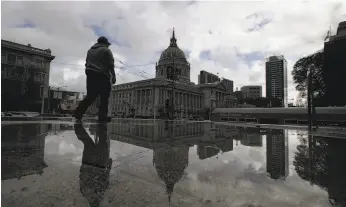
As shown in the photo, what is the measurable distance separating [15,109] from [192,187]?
48.9 metres

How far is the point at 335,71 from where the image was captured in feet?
117

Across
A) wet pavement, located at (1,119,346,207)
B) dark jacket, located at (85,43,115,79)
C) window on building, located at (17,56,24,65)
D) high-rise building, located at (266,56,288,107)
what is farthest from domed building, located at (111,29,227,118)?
wet pavement, located at (1,119,346,207)

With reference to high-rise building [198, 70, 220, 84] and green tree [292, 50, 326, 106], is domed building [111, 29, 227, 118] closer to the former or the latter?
high-rise building [198, 70, 220, 84]

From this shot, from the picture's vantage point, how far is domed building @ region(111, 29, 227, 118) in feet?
262

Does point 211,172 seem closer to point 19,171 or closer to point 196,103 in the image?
point 19,171

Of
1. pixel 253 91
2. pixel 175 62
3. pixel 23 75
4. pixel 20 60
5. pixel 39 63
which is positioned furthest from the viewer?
pixel 253 91

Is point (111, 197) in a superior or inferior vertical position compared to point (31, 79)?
inferior

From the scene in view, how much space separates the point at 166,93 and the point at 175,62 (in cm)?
2067

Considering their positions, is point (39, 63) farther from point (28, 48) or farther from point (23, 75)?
point (23, 75)

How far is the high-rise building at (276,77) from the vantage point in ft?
359

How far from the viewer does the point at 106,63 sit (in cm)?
1290

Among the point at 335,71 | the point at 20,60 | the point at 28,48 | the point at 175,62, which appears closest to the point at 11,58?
the point at 20,60

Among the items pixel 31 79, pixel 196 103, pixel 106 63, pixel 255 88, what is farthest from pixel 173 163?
pixel 255 88

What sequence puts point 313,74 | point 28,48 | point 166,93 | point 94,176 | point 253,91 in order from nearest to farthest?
1. point 94,176
2. point 313,74
3. point 28,48
4. point 166,93
5. point 253,91
